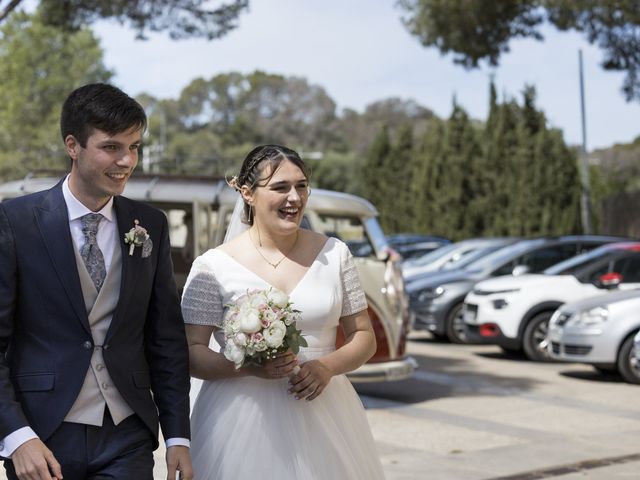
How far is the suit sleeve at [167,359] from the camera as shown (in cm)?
364

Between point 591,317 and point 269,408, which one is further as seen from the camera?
point 591,317

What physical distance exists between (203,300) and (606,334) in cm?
951

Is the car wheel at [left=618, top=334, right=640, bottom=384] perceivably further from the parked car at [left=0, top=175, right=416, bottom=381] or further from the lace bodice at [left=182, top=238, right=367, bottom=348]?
the lace bodice at [left=182, top=238, right=367, bottom=348]

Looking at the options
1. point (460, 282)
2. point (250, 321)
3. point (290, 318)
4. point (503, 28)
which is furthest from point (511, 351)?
point (250, 321)

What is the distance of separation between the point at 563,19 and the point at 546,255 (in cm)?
748

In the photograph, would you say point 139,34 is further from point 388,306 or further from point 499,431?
point 499,431

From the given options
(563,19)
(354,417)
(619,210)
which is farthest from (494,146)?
(354,417)

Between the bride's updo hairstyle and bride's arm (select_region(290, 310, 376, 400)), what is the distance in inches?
23.4

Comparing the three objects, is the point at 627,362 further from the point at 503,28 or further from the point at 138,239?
the point at 503,28

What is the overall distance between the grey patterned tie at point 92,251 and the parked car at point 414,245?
22906 mm

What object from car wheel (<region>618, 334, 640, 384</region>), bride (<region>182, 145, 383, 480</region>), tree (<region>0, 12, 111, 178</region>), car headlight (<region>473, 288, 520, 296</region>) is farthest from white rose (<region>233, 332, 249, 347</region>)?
tree (<region>0, 12, 111, 178</region>)

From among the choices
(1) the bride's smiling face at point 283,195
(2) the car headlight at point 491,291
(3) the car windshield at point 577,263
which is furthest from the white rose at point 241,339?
(3) the car windshield at point 577,263

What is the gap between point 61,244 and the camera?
11.4ft

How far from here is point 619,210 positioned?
36.2 metres
